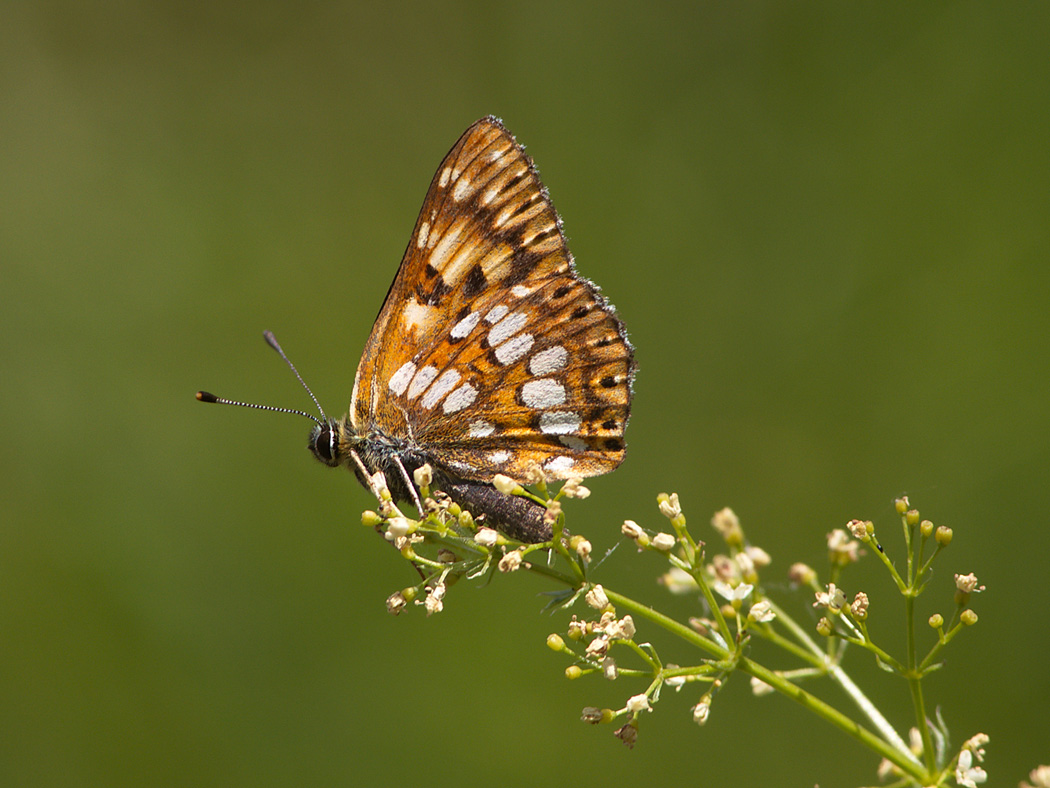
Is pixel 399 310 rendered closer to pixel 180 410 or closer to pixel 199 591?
pixel 199 591

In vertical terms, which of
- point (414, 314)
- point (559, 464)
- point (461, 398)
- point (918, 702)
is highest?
point (414, 314)

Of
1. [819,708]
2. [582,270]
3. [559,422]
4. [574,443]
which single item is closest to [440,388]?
[559,422]

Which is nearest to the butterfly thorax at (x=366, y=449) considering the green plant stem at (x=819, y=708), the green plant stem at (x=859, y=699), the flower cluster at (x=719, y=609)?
the flower cluster at (x=719, y=609)

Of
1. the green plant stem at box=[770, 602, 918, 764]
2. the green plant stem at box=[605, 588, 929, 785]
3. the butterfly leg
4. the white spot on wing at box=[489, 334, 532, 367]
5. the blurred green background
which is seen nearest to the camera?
the green plant stem at box=[605, 588, 929, 785]

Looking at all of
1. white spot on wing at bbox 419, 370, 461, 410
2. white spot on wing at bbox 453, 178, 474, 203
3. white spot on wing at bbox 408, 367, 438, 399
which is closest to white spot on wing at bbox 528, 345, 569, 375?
white spot on wing at bbox 419, 370, 461, 410

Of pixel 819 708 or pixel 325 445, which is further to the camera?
pixel 325 445

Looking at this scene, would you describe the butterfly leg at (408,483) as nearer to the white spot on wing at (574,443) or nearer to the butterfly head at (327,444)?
the butterfly head at (327,444)

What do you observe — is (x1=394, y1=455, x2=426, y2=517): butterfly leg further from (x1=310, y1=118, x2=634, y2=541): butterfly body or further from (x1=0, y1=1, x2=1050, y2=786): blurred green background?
(x1=0, y1=1, x2=1050, y2=786): blurred green background

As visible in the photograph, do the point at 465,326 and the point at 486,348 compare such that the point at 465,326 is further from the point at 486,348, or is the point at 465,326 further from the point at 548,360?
the point at 548,360
